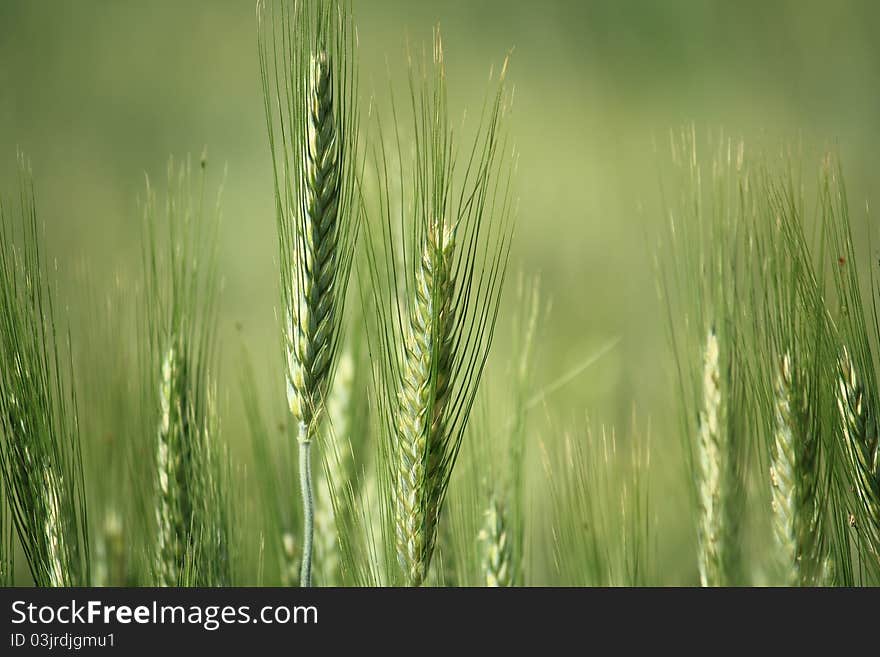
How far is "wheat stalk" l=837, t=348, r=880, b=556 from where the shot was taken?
0.45 meters

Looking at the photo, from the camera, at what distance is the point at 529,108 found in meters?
1.31

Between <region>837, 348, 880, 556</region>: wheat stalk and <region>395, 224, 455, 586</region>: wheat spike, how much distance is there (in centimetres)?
22

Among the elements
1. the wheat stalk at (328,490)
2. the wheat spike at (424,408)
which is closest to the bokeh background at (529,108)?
the wheat stalk at (328,490)

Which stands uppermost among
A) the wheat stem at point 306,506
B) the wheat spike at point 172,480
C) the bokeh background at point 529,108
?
the bokeh background at point 529,108

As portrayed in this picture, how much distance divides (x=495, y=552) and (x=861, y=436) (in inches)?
8.7

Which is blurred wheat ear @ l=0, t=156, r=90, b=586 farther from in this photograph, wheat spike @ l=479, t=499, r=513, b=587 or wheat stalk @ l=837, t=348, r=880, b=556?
wheat stalk @ l=837, t=348, r=880, b=556

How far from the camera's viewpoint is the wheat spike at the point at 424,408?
15.4 inches

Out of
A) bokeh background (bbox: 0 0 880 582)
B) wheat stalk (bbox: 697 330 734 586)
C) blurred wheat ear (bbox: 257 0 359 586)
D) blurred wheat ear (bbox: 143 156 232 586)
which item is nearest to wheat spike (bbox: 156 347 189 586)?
blurred wheat ear (bbox: 143 156 232 586)

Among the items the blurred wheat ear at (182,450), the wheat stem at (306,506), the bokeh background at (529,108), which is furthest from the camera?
the bokeh background at (529,108)

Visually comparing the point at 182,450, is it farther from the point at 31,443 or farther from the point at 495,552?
the point at 495,552

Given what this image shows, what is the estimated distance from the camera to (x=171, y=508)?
0.49m

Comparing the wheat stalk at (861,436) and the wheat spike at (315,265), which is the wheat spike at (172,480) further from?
the wheat stalk at (861,436)

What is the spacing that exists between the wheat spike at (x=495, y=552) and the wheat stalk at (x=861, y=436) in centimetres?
20
